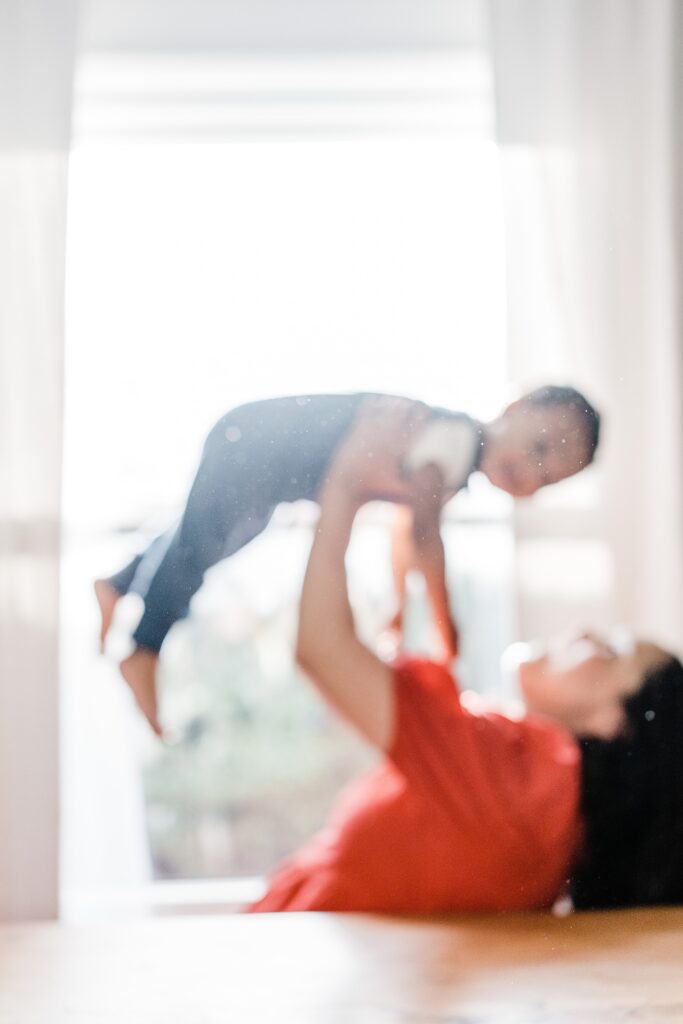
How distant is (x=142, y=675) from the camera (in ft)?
3.19

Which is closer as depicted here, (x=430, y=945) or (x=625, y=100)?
(x=430, y=945)

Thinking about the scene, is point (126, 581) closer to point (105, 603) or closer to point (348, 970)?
point (105, 603)

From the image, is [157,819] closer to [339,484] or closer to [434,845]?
[434,845]

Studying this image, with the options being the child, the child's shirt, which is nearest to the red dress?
the child

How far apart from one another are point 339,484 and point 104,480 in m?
0.26

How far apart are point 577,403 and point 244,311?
0.39 metres

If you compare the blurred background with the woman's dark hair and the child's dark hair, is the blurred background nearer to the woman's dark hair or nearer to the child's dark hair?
the child's dark hair

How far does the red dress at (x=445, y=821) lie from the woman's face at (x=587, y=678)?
25mm

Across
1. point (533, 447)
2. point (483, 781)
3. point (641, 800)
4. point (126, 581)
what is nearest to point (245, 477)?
point (126, 581)

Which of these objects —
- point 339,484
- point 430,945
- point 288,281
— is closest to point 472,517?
point 339,484

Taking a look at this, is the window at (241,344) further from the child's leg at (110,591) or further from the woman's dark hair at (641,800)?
the woman's dark hair at (641,800)

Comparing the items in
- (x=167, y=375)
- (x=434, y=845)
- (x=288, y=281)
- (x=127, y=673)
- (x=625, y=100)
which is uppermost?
(x=625, y=100)

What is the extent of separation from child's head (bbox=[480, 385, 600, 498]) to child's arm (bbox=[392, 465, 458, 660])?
0.06m

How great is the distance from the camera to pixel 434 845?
99cm
